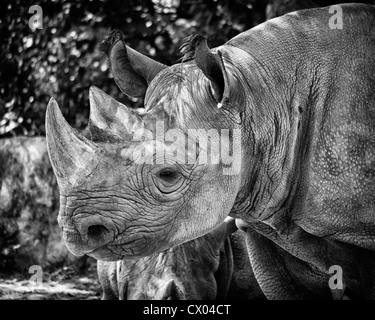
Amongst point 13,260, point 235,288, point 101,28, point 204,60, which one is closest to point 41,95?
point 101,28

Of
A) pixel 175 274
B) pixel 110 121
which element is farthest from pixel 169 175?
pixel 175 274

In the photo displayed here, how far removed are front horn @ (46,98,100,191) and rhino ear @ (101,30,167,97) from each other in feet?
3.22

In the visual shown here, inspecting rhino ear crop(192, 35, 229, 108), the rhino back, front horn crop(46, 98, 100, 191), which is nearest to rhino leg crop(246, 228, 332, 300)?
the rhino back

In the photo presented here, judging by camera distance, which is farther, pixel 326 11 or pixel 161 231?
pixel 326 11

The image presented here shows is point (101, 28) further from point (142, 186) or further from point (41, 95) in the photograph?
point (142, 186)

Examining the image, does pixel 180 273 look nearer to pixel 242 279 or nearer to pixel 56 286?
pixel 242 279

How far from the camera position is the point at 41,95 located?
9.59m

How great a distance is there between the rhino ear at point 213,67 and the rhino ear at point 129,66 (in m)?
0.59

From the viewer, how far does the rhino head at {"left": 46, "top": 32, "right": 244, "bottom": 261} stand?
3781 mm

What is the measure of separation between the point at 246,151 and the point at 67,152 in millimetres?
989

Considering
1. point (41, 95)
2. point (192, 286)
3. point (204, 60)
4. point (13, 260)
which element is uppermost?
point (204, 60)

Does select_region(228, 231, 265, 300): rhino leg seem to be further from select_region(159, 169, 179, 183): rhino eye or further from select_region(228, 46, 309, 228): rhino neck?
select_region(159, 169, 179, 183): rhino eye

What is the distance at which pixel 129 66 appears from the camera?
4.82m
